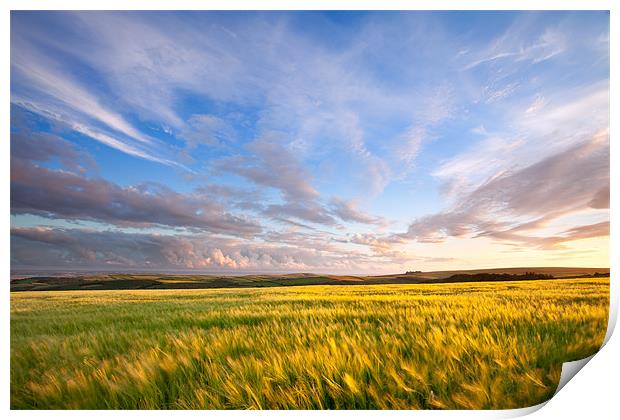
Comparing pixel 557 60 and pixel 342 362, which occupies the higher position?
pixel 557 60

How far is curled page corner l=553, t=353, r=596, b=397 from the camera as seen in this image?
2.17 meters

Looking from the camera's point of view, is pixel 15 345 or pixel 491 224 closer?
pixel 15 345

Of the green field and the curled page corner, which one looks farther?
the curled page corner

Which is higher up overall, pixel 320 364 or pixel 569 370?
pixel 320 364

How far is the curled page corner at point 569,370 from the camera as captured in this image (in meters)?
2.17

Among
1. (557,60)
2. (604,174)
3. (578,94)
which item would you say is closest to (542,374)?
(604,174)

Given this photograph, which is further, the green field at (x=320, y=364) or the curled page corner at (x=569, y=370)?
the curled page corner at (x=569, y=370)

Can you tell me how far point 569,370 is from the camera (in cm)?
228

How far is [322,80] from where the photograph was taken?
371 cm

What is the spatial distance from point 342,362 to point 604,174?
11.0ft

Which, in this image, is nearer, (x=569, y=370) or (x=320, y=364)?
(x=320, y=364)
